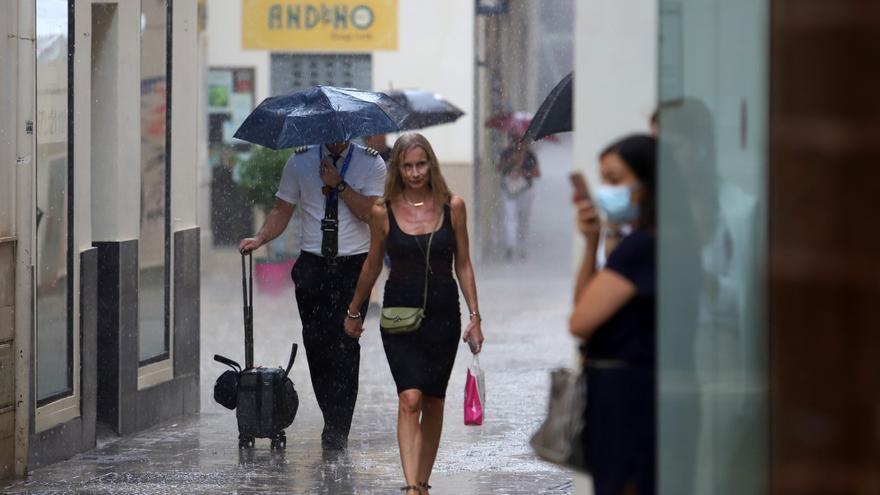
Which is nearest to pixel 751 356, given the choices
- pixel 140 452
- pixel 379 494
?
pixel 379 494

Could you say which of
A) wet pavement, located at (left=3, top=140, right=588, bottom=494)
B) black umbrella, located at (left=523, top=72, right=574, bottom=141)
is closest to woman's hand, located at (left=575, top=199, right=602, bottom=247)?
wet pavement, located at (left=3, top=140, right=588, bottom=494)

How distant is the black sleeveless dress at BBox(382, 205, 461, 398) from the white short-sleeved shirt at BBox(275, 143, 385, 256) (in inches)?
67.5

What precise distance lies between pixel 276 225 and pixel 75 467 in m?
1.64

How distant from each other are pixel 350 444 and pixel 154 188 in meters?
1.89

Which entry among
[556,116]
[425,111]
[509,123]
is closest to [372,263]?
[556,116]

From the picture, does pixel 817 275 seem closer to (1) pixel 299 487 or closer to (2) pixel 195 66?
(1) pixel 299 487

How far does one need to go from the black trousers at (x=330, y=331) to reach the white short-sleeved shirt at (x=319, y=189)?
0.08 meters

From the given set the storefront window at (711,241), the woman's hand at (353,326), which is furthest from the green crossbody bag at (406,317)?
the storefront window at (711,241)

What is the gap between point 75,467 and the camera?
331 inches

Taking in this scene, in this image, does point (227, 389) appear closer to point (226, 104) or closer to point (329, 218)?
point (329, 218)

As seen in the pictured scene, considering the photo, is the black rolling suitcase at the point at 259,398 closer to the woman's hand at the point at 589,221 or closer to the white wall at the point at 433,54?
the woman's hand at the point at 589,221

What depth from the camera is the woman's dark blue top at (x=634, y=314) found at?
4.49 m

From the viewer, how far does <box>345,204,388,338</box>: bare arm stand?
7.22 meters

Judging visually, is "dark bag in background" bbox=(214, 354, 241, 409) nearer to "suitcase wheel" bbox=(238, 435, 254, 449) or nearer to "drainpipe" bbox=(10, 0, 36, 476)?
"suitcase wheel" bbox=(238, 435, 254, 449)
